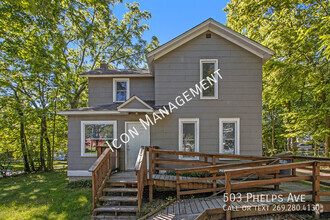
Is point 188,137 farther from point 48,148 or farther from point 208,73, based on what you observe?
point 48,148

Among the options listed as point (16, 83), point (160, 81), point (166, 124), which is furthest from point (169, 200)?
point (16, 83)

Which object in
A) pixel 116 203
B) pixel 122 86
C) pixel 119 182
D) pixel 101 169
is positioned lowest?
pixel 116 203

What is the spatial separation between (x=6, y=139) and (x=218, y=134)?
16047mm

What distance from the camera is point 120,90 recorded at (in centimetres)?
895

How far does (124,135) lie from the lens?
293 inches

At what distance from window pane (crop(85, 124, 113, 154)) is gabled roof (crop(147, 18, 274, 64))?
3.93 m

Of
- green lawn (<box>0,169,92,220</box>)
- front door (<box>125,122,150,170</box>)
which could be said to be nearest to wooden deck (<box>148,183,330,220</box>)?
green lawn (<box>0,169,92,220</box>)

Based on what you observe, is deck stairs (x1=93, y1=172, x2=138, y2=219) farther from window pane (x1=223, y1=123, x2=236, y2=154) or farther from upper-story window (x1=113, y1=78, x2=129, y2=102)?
upper-story window (x1=113, y1=78, x2=129, y2=102)

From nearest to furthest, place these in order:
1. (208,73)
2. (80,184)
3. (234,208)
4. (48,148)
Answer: (234,208)
(80,184)
(208,73)
(48,148)

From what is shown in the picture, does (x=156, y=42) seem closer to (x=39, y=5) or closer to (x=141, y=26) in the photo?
(x=141, y=26)

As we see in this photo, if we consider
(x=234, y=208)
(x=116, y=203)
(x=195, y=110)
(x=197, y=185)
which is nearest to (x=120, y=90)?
Answer: (x=195, y=110)

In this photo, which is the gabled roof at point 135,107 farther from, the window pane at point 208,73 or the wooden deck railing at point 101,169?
the window pane at point 208,73

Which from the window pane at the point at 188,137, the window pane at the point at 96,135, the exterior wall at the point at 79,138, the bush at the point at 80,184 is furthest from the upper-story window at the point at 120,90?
the bush at the point at 80,184

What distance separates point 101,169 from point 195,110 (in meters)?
4.45
